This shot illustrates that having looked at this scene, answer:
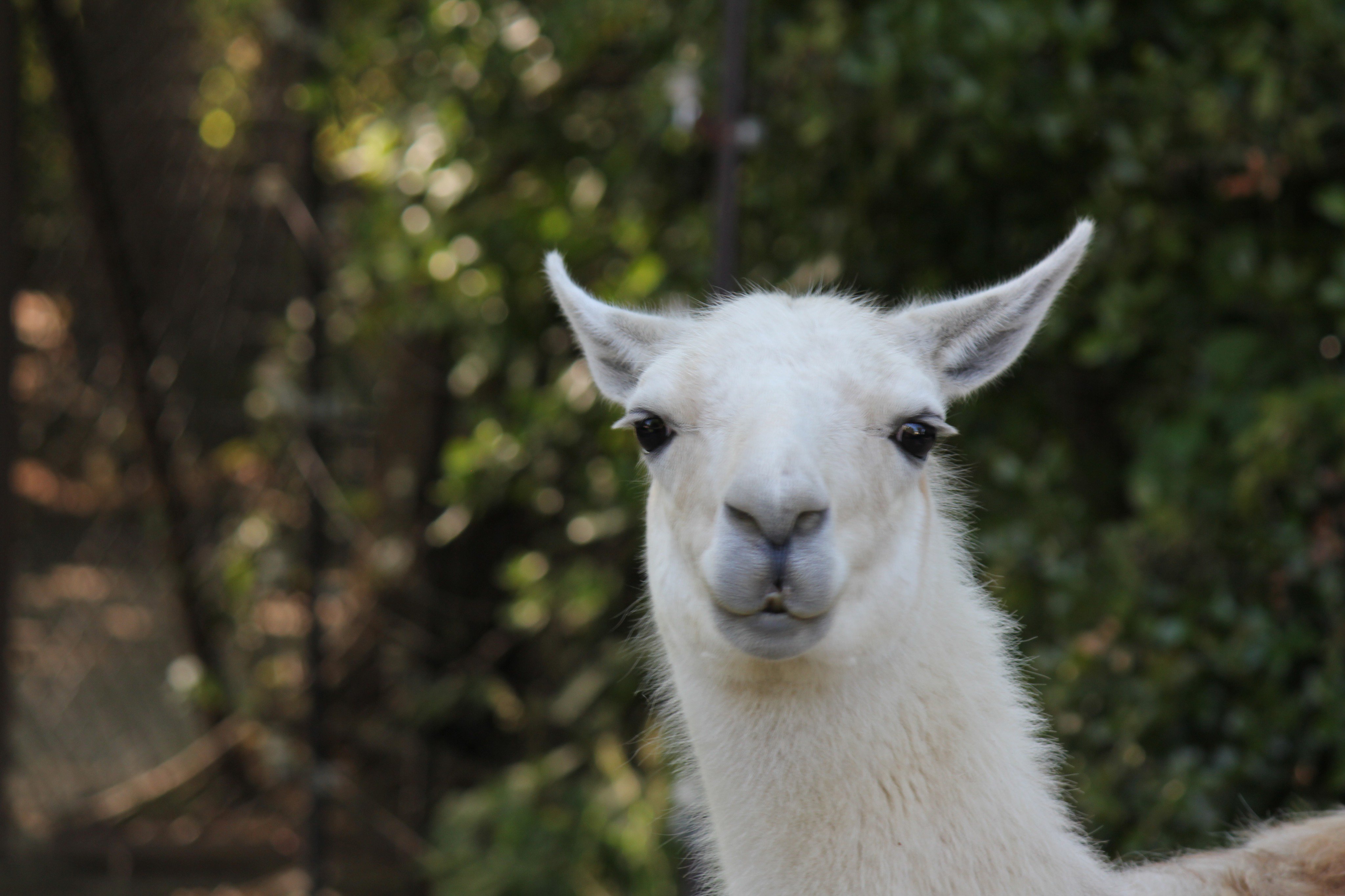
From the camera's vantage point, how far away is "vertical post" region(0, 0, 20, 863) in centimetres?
468

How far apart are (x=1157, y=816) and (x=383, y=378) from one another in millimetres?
3573

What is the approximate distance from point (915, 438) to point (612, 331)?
2.34 ft

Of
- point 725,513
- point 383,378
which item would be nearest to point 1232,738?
point 725,513

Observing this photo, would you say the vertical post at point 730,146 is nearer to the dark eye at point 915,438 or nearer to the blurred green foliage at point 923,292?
the blurred green foliage at point 923,292

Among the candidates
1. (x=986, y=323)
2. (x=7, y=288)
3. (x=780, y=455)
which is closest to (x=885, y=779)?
(x=780, y=455)

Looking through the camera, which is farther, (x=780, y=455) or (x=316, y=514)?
(x=316, y=514)

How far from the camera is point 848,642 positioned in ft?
6.54

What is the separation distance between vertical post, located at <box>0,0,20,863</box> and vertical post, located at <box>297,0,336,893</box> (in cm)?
114

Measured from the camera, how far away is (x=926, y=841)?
194 cm

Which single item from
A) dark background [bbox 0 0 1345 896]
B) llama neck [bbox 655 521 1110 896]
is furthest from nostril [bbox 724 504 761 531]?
dark background [bbox 0 0 1345 896]

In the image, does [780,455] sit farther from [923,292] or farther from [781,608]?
[923,292]

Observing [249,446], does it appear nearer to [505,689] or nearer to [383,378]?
[383,378]

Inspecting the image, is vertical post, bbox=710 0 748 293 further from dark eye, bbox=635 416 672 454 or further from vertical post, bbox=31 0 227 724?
vertical post, bbox=31 0 227 724

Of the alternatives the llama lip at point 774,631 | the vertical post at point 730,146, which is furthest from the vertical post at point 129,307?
the llama lip at point 774,631
